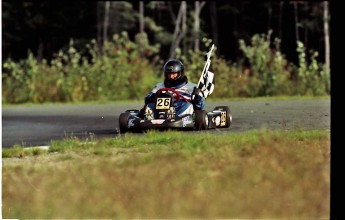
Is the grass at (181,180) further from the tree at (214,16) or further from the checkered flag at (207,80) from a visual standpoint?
the tree at (214,16)

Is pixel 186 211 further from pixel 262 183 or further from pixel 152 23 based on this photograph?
pixel 152 23

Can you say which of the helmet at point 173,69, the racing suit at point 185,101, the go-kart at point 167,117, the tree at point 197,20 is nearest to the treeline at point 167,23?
the tree at point 197,20

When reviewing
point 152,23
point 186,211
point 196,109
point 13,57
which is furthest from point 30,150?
point 13,57

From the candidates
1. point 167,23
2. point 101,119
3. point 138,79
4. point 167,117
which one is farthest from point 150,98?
point 167,23

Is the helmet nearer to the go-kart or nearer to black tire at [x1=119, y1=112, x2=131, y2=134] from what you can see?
the go-kart

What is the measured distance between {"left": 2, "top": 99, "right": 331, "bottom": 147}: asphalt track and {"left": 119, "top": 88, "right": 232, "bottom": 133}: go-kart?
0.17 metres

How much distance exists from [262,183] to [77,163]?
81.1 inches

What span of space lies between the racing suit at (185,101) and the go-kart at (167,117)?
0.04 m

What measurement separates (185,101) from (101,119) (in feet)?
13.8

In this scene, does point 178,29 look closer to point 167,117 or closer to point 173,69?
point 167,117

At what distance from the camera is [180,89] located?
32.4 feet

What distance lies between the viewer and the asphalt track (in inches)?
450

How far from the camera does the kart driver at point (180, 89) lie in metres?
9.55

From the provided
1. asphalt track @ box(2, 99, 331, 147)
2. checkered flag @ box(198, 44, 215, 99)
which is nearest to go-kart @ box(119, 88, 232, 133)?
asphalt track @ box(2, 99, 331, 147)
